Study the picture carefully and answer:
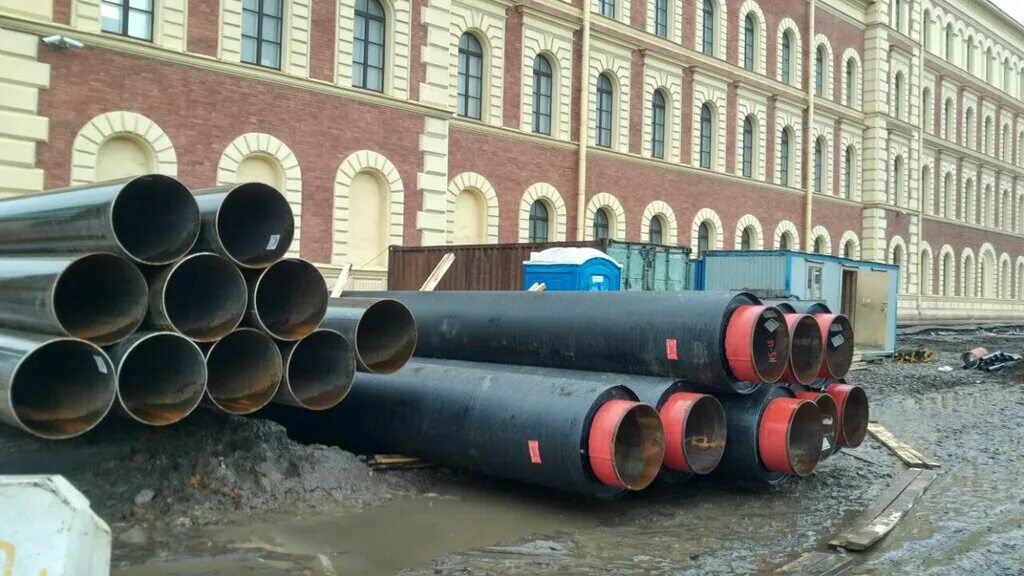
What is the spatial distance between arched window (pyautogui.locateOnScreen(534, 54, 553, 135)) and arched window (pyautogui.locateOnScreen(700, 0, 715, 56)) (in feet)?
24.8

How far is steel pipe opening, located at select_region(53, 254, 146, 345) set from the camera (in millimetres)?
5824

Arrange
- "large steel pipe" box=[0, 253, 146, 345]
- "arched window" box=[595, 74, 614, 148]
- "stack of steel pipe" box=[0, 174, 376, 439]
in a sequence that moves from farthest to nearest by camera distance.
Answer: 1. "arched window" box=[595, 74, 614, 148]
2. "stack of steel pipe" box=[0, 174, 376, 439]
3. "large steel pipe" box=[0, 253, 146, 345]

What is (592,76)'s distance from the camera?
1018 inches

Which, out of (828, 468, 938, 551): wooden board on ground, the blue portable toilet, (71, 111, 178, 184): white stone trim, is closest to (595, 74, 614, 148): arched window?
the blue portable toilet

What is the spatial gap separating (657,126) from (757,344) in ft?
70.5

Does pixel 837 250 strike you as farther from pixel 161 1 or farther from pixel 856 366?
pixel 161 1

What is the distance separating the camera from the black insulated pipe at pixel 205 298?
6215 mm

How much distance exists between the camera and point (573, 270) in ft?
51.3

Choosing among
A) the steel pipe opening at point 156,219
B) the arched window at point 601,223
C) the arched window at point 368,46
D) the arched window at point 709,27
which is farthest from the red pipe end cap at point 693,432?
the arched window at point 709,27

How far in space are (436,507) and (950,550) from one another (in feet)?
12.4

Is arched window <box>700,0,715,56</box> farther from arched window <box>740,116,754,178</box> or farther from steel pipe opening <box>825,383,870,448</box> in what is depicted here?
steel pipe opening <box>825,383,870,448</box>

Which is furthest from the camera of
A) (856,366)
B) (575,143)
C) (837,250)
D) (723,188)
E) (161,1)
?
(837,250)

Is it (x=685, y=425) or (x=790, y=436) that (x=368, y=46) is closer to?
(x=790, y=436)

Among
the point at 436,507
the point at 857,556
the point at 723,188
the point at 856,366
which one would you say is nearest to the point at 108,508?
the point at 436,507
